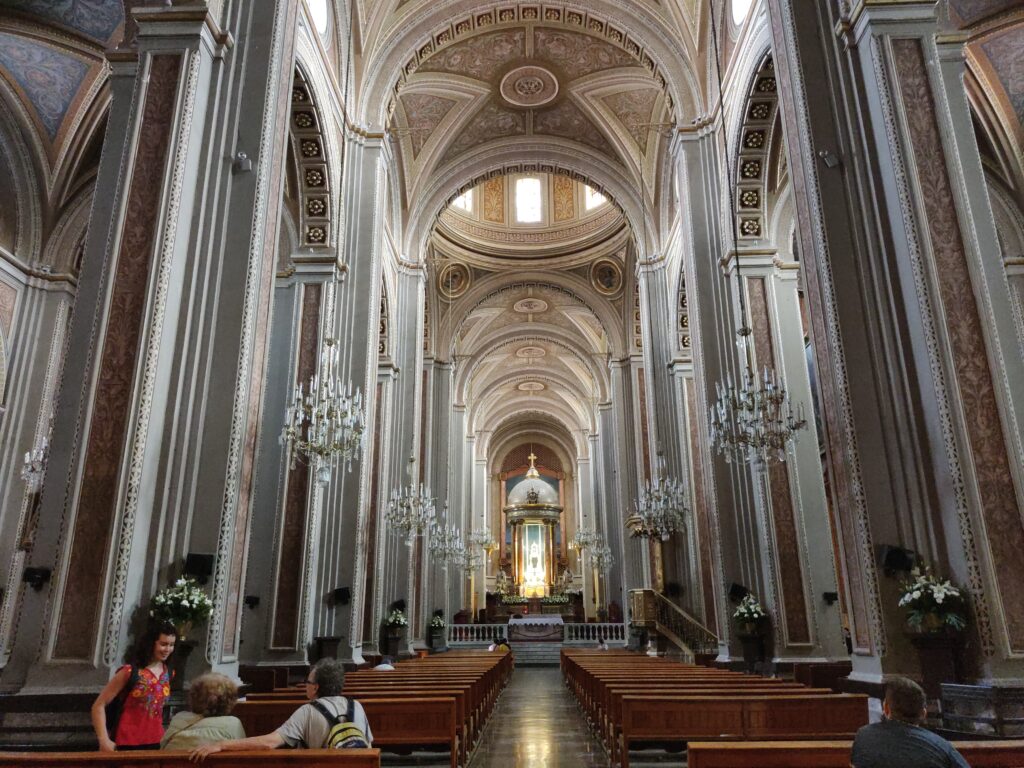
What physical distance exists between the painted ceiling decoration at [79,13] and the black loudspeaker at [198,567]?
974 centimetres

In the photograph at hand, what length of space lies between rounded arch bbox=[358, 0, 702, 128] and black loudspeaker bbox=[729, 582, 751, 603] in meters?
8.72

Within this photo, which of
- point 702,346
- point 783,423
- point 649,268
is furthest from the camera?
point 649,268

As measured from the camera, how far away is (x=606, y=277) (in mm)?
24609

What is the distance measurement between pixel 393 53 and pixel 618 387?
42.4 feet

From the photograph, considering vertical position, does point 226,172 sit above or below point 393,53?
below

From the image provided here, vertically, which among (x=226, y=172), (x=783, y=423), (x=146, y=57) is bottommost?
(x=783, y=423)

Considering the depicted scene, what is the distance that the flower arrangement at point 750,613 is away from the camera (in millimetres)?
10297

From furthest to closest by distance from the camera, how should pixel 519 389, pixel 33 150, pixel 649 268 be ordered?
1. pixel 519 389
2. pixel 649 268
3. pixel 33 150

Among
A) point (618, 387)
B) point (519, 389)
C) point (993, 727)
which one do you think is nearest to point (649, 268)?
point (618, 387)

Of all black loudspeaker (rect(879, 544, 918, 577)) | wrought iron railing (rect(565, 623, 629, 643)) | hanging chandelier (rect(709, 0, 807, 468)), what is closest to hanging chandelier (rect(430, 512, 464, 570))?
wrought iron railing (rect(565, 623, 629, 643))

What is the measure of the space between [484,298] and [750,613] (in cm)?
1673

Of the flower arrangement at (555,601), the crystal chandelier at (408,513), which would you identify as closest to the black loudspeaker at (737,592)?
the crystal chandelier at (408,513)

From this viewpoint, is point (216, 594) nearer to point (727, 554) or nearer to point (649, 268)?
point (727, 554)

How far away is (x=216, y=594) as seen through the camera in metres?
6.23
